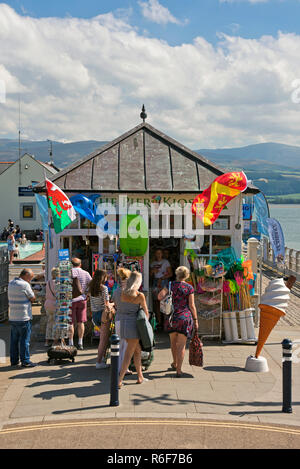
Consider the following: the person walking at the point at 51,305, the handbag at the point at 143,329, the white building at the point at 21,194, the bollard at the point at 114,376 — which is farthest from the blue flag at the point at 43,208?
the white building at the point at 21,194

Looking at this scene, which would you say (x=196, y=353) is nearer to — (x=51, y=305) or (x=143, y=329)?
(x=143, y=329)

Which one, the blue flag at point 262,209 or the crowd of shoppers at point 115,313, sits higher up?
the blue flag at point 262,209

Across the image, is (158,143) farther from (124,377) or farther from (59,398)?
(59,398)

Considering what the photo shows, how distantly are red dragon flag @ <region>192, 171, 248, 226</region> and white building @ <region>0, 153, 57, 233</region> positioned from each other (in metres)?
41.5

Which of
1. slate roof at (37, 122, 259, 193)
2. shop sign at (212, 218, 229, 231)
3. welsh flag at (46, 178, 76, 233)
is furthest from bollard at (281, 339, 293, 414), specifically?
slate roof at (37, 122, 259, 193)

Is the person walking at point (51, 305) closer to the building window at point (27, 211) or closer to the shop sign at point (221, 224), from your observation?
the shop sign at point (221, 224)

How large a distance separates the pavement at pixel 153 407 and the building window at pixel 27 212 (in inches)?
1659

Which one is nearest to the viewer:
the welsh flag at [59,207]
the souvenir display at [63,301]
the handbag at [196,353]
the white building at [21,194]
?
the handbag at [196,353]

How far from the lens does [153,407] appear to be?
22.0ft

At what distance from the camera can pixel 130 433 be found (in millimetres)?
5844

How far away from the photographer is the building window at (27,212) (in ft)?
165

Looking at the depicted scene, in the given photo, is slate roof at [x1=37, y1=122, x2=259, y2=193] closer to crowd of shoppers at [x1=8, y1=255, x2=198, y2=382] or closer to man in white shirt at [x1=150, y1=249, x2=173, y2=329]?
man in white shirt at [x1=150, y1=249, x2=173, y2=329]

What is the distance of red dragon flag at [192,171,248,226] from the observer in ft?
33.2

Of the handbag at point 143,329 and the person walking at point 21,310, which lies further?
the person walking at point 21,310
